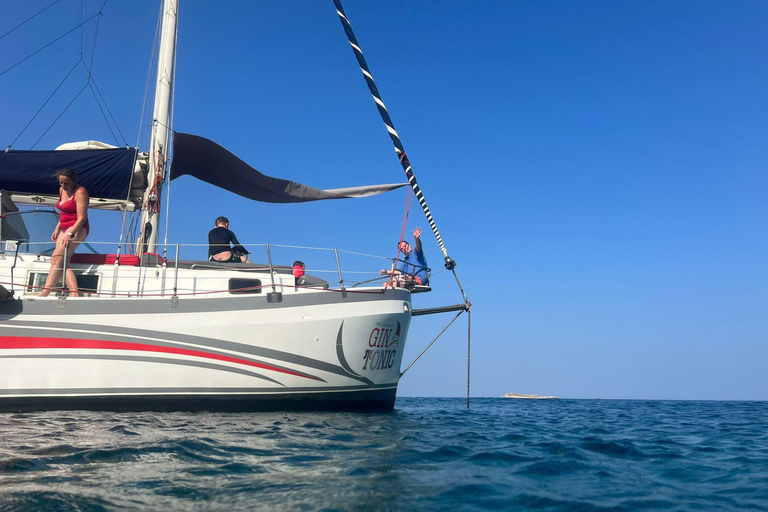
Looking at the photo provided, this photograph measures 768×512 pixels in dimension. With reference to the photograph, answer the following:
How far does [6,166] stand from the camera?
1038cm

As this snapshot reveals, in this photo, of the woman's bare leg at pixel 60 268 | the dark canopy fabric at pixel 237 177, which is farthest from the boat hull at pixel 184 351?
the dark canopy fabric at pixel 237 177

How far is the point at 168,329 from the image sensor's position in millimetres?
9203

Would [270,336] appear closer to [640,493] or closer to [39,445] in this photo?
[39,445]

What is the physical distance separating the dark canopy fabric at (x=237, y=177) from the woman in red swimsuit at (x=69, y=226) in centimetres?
311

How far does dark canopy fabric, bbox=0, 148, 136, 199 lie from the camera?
411 inches

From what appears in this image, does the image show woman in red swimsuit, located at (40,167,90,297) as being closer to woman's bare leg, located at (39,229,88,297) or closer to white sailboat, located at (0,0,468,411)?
woman's bare leg, located at (39,229,88,297)

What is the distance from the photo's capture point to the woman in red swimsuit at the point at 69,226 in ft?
31.0

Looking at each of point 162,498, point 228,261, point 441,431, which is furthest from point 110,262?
point 162,498

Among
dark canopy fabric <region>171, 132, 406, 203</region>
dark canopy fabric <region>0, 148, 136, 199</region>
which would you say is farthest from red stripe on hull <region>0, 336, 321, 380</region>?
dark canopy fabric <region>171, 132, 406, 203</region>

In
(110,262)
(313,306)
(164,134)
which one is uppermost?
(164,134)

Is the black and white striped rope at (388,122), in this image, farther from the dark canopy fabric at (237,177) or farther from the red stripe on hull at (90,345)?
the red stripe on hull at (90,345)

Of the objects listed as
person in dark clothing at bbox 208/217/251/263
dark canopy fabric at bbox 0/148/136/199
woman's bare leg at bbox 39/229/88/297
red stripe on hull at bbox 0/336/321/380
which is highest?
dark canopy fabric at bbox 0/148/136/199

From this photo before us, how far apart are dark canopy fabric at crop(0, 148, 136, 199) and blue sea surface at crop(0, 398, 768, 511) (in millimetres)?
5072

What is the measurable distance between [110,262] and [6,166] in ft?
9.69
